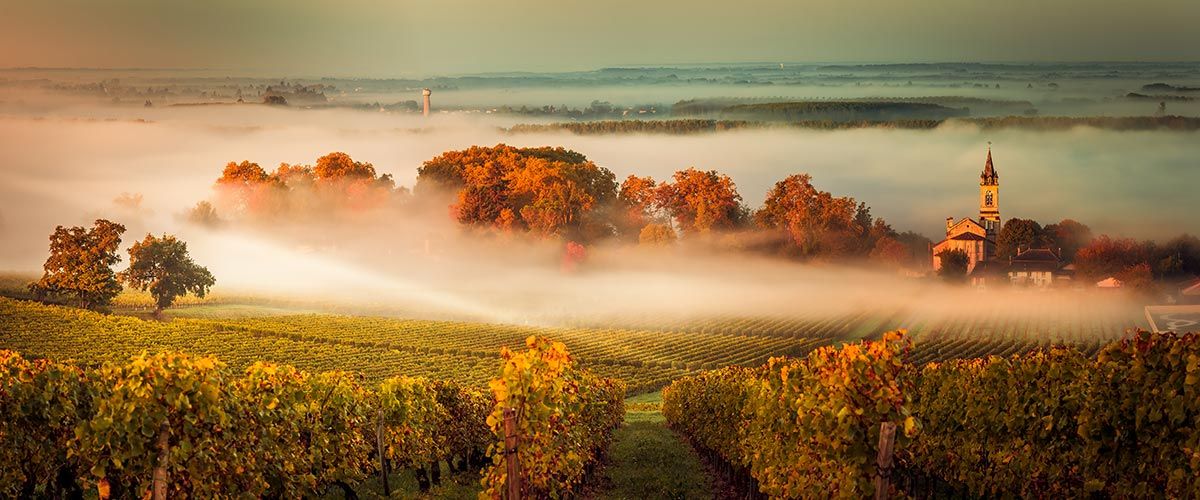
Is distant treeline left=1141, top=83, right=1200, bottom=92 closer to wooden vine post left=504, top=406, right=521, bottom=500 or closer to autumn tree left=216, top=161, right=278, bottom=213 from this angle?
autumn tree left=216, top=161, right=278, bottom=213

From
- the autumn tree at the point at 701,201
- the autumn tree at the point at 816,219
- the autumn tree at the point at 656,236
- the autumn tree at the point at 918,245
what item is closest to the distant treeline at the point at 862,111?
the autumn tree at the point at 816,219

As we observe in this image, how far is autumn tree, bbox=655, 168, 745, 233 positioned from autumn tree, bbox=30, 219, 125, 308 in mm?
11503

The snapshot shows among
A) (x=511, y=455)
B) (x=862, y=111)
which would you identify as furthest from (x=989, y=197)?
(x=511, y=455)

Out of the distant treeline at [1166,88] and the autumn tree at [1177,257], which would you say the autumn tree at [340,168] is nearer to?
the autumn tree at [1177,257]

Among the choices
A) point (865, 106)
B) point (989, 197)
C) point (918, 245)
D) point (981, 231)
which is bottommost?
point (918, 245)

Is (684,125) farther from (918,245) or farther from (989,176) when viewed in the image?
(989,176)

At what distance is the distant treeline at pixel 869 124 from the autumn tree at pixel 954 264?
3.09 meters

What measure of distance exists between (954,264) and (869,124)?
3.69 meters

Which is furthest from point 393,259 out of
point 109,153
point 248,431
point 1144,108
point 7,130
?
point 248,431

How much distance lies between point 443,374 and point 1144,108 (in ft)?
49.6

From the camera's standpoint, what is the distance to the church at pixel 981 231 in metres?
25.6

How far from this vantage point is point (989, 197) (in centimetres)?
2611

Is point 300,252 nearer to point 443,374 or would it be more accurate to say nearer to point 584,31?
point 443,374

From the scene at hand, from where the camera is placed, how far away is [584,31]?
27.8m
